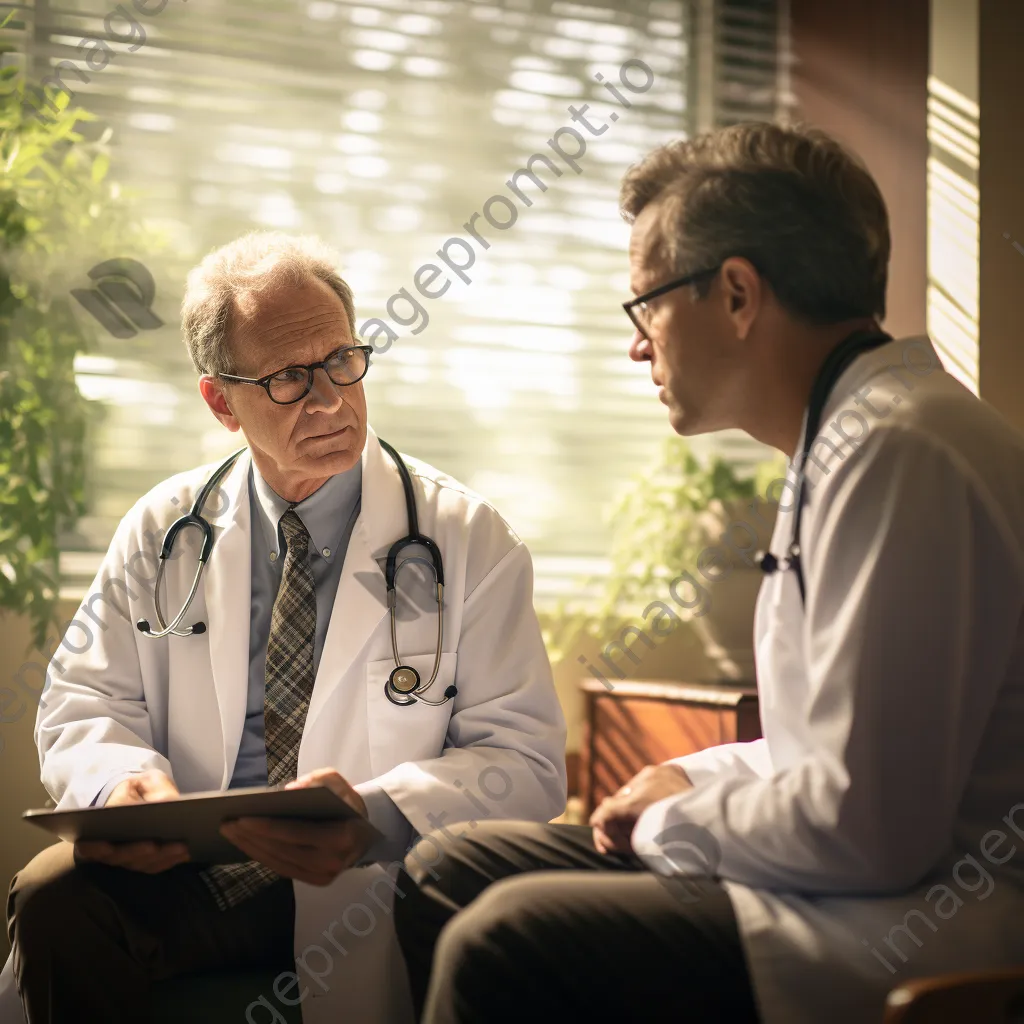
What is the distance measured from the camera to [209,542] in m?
1.81

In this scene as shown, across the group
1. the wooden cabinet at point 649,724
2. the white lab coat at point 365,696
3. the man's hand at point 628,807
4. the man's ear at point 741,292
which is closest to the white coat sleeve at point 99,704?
the white lab coat at point 365,696

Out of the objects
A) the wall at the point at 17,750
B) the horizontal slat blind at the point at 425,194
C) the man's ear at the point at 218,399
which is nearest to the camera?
the man's ear at the point at 218,399

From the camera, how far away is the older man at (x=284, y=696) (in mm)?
1406

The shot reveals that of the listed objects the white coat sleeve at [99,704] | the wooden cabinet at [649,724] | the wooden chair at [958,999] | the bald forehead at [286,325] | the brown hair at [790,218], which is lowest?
the wooden cabinet at [649,724]

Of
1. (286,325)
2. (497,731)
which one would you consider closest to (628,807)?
(497,731)

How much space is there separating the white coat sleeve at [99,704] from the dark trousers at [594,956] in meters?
0.76

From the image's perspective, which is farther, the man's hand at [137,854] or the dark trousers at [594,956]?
the man's hand at [137,854]

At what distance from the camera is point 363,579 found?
1.73 meters

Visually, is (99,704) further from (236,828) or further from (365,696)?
(236,828)

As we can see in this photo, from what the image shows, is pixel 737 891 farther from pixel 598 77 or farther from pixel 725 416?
pixel 598 77

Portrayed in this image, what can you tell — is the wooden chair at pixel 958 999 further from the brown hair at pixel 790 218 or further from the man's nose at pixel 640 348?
the man's nose at pixel 640 348

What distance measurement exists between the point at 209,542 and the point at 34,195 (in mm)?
1004

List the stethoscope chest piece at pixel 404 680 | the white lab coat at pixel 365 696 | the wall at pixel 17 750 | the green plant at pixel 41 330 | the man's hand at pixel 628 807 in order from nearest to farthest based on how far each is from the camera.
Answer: the man's hand at pixel 628 807, the white lab coat at pixel 365 696, the stethoscope chest piece at pixel 404 680, the green plant at pixel 41 330, the wall at pixel 17 750

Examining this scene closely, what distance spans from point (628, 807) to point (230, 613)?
811 millimetres
